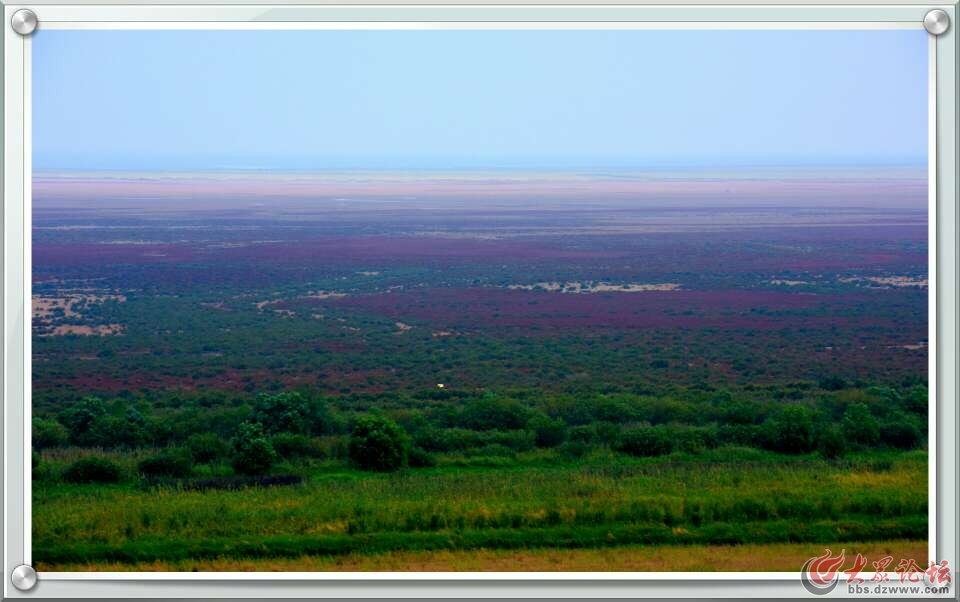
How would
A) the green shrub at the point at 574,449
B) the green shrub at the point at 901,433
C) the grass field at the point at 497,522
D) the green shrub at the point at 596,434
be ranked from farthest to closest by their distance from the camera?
1. the green shrub at the point at 596,434
2. the green shrub at the point at 574,449
3. the green shrub at the point at 901,433
4. the grass field at the point at 497,522

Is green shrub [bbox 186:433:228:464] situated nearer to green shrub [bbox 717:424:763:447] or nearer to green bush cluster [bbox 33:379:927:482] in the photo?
green bush cluster [bbox 33:379:927:482]

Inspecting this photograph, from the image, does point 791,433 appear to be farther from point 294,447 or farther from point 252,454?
point 252,454

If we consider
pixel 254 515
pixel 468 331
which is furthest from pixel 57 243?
pixel 254 515

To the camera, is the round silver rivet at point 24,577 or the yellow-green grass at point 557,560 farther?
the yellow-green grass at point 557,560

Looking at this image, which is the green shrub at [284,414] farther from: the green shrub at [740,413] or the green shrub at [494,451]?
the green shrub at [740,413]

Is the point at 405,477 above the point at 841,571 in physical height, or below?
below

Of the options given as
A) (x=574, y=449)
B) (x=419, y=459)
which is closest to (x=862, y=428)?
(x=574, y=449)

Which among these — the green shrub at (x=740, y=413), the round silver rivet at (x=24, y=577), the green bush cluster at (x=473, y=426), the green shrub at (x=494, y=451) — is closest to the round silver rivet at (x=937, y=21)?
the round silver rivet at (x=24, y=577)

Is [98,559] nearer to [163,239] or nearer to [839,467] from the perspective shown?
[839,467]
